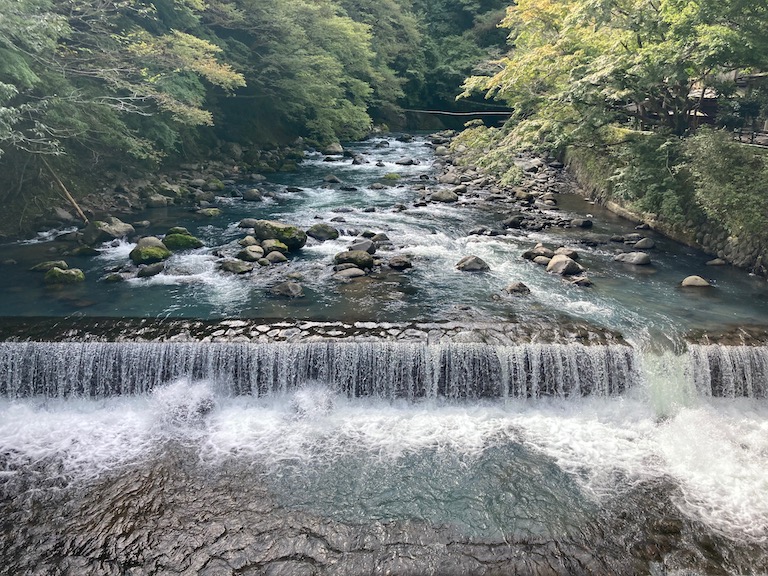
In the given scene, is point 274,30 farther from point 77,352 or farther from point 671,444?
point 671,444

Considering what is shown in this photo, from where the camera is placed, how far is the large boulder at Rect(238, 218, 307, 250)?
588 inches

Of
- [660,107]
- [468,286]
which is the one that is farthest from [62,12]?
[660,107]

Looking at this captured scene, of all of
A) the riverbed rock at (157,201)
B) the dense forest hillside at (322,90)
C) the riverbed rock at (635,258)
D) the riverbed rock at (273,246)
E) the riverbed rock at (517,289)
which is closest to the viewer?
the riverbed rock at (517,289)

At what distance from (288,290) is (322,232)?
459cm

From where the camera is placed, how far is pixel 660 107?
16.8 meters

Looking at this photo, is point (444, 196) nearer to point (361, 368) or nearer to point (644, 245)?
point (644, 245)

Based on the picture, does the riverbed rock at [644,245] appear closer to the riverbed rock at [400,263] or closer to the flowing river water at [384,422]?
the flowing river water at [384,422]

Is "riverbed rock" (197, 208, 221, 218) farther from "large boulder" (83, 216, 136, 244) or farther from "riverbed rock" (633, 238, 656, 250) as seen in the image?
"riverbed rock" (633, 238, 656, 250)

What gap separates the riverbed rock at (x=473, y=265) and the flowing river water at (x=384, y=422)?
42cm

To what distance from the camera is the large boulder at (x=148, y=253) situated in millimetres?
13562

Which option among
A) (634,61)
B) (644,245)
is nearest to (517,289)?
(644,245)

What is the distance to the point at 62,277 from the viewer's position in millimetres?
12336

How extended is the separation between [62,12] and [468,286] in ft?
47.9

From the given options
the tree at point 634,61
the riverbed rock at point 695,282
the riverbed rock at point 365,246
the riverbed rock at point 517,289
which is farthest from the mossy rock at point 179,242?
the riverbed rock at point 695,282
